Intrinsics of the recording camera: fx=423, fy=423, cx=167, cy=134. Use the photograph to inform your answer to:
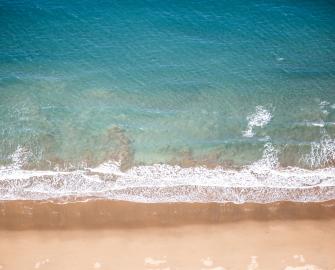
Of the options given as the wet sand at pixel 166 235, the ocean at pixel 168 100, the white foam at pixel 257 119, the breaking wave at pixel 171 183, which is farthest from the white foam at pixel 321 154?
the white foam at pixel 257 119

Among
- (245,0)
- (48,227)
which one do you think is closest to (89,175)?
(48,227)

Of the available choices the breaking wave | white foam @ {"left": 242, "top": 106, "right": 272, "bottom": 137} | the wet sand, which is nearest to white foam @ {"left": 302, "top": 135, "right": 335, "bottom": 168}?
the breaking wave

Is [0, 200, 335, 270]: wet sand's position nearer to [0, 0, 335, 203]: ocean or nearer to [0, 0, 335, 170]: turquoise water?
[0, 0, 335, 203]: ocean

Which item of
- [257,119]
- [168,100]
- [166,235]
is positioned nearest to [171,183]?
[166,235]

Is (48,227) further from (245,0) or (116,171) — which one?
(245,0)

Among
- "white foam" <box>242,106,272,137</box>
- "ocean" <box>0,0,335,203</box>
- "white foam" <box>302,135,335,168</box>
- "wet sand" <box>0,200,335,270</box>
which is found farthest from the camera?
"white foam" <box>242,106,272,137</box>

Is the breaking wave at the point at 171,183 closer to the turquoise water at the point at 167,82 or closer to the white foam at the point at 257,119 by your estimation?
the turquoise water at the point at 167,82
